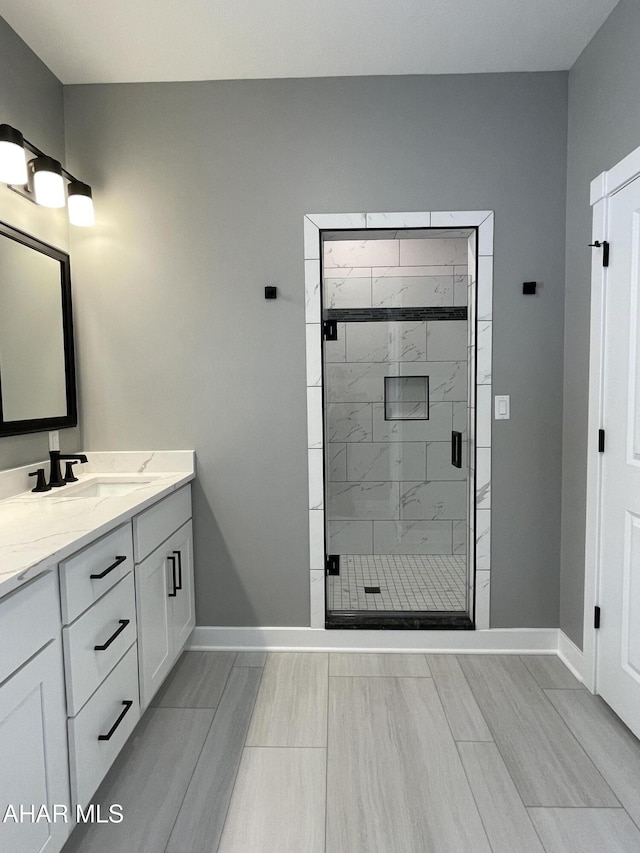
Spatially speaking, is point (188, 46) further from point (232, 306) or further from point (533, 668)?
point (533, 668)

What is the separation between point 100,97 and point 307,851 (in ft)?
9.89

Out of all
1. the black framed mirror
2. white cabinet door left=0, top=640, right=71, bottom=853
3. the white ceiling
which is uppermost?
the white ceiling

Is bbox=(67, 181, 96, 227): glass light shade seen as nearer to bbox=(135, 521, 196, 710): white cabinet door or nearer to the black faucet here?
the black faucet

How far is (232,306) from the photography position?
7.90 ft

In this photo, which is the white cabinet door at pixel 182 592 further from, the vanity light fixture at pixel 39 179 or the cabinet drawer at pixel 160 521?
the vanity light fixture at pixel 39 179

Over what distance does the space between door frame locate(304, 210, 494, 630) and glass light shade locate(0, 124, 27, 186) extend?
1.15m

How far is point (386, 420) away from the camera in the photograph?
128 inches

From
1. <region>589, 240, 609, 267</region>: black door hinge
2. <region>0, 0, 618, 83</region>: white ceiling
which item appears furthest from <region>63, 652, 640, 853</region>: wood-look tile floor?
<region>0, 0, 618, 83</region>: white ceiling

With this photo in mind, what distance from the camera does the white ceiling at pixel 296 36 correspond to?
1900 mm

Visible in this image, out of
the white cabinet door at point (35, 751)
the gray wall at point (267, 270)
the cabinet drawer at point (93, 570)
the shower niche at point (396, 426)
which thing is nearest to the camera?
the white cabinet door at point (35, 751)

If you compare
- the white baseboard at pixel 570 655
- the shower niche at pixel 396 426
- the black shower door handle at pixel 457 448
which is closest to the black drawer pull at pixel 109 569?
the shower niche at pixel 396 426

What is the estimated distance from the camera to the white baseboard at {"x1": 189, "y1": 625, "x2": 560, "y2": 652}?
8.06 ft

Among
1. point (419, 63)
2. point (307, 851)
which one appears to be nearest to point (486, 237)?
point (419, 63)

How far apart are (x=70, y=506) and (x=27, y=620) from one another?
66 centimetres
